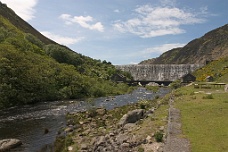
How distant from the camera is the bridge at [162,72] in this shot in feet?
515

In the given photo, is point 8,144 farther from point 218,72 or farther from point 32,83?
point 218,72

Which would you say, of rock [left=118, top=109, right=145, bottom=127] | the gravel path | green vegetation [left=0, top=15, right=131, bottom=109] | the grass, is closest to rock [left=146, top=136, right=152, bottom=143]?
the gravel path

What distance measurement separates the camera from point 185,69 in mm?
158625

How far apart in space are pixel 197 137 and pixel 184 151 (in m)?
3.22

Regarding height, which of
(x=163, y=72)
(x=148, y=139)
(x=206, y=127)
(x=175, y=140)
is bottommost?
(x=148, y=139)

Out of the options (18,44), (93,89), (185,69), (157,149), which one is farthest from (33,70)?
(185,69)

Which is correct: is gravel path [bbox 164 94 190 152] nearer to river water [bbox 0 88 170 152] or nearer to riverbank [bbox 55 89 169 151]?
riverbank [bbox 55 89 169 151]

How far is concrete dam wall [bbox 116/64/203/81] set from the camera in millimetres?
157375

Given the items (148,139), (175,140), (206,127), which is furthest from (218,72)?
(175,140)

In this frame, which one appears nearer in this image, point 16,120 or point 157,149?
point 157,149

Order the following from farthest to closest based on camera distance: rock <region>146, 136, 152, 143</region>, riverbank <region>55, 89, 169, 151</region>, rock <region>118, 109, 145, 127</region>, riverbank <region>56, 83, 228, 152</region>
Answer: rock <region>118, 109, 145, 127</region> < riverbank <region>55, 89, 169, 151</region> < rock <region>146, 136, 152, 143</region> < riverbank <region>56, 83, 228, 152</region>

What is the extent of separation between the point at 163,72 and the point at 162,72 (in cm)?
67

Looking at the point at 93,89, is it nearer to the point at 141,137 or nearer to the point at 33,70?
the point at 33,70

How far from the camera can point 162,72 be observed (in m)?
161
